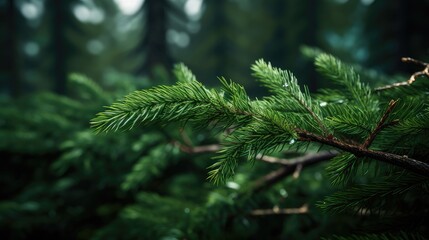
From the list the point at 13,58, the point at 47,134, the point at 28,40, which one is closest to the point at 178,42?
the point at 28,40

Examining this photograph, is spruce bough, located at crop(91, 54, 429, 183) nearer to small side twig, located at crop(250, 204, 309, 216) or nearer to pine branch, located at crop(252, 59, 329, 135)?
pine branch, located at crop(252, 59, 329, 135)

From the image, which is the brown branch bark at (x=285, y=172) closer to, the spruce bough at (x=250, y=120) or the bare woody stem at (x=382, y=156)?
the spruce bough at (x=250, y=120)

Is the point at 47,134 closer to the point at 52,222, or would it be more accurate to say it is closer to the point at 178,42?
the point at 52,222

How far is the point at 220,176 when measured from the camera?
2.51ft

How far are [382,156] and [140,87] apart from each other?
2.35 meters

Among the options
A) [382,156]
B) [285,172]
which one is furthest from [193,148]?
[382,156]

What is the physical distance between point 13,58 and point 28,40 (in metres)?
6.64

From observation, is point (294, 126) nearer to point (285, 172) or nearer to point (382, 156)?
point (382, 156)

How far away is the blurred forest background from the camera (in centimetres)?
162

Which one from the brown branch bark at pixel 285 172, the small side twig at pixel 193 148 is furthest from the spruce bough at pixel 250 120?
the small side twig at pixel 193 148

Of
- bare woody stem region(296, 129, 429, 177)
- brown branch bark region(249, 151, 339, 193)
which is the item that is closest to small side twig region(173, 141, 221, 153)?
brown branch bark region(249, 151, 339, 193)

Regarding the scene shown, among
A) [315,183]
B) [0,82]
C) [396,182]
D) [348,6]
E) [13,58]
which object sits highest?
[0,82]

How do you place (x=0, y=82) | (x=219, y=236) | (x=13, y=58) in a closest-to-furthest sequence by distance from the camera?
(x=219, y=236), (x=13, y=58), (x=0, y=82)

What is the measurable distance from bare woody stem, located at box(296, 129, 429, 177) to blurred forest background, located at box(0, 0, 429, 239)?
2.60 ft
